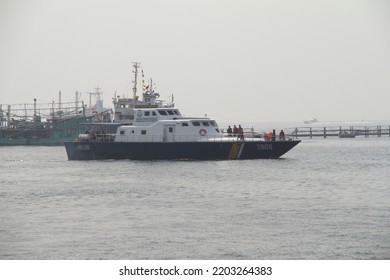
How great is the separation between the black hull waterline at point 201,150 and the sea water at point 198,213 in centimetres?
509

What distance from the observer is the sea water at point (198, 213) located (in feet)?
98.0

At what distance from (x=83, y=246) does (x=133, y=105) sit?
190ft

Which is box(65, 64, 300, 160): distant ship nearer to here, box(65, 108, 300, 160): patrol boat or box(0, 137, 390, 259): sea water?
box(65, 108, 300, 160): patrol boat

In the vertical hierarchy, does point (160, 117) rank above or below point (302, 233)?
above

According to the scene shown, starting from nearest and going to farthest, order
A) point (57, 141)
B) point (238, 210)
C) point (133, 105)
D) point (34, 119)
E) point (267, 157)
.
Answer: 1. point (238, 210)
2. point (267, 157)
3. point (133, 105)
4. point (57, 141)
5. point (34, 119)

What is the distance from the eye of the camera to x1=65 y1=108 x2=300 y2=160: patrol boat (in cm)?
7019

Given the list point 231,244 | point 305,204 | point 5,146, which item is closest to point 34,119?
point 5,146

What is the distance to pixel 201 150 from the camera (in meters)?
70.4

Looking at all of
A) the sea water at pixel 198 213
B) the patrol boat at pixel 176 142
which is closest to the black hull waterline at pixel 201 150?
the patrol boat at pixel 176 142

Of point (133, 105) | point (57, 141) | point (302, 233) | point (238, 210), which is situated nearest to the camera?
point (302, 233)

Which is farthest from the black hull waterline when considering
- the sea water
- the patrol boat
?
the sea water

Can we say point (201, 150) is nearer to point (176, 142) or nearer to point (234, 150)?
point (176, 142)

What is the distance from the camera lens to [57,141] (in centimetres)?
13975

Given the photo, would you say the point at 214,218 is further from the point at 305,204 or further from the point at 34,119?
the point at 34,119
